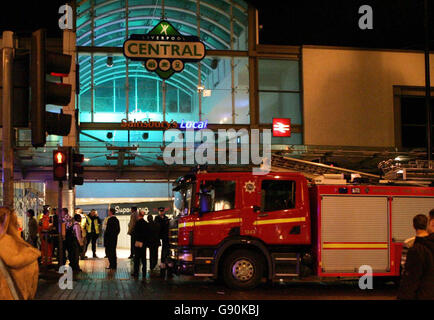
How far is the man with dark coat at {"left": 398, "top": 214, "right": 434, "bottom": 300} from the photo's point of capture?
5.94 metres

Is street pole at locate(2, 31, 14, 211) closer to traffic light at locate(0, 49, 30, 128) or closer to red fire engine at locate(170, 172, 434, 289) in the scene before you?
traffic light at locate(0, 49, 30, 128)

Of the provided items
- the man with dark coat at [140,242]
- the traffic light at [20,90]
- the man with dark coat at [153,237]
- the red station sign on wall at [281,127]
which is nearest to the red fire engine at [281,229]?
the man with dark coat at [140,242]

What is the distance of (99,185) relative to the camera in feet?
87.6

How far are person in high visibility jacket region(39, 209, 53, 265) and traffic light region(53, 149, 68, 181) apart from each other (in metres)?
3.38

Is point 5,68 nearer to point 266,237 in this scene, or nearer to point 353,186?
point 266,237

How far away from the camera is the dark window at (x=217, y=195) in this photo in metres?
13.3

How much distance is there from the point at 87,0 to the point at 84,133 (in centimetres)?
575

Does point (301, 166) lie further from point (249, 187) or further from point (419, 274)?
point (419, 274)

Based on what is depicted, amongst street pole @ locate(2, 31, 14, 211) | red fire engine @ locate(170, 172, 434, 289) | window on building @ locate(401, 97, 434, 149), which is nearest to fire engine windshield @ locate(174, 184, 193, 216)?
red fire engine @ locate(170, 172, 434, 289)

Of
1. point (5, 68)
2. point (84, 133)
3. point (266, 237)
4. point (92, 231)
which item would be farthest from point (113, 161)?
point (5, 68)

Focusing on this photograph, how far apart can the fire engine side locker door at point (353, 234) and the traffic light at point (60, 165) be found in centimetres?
609

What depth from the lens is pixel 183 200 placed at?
13.9m

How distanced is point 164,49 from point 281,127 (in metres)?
6.03

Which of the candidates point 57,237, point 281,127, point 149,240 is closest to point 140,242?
point 149,240
